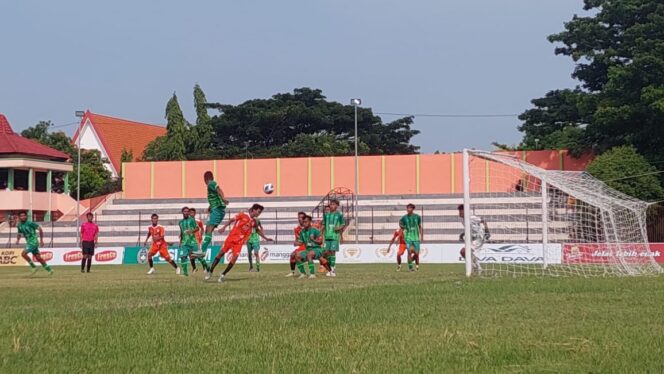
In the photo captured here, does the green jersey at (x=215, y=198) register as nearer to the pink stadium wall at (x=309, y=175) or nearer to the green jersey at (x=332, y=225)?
the green jersey at (x=332, y=225)

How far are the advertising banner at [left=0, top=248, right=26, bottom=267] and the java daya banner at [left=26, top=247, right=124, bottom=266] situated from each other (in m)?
1.22

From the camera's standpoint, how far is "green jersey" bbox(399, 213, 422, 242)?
24.6 meters

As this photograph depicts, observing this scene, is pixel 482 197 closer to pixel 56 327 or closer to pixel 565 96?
pixel 565 96

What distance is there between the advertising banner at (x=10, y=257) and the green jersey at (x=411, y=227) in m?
24.1

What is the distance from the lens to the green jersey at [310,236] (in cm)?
2059

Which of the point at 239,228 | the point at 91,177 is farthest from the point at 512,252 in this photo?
the point at 91,177

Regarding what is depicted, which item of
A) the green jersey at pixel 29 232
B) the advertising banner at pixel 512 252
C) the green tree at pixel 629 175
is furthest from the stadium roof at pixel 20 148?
the green tree at pixel 629 175

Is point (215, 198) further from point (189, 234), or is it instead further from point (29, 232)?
point (29, 232)

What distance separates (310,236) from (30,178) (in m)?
42.6

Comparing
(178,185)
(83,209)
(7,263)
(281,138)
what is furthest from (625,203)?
(281,138)

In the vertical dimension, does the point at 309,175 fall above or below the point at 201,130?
below

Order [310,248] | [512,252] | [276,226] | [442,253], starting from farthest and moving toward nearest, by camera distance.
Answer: [276,226], [442,253], [512,252], [310,248]

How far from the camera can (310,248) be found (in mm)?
20562

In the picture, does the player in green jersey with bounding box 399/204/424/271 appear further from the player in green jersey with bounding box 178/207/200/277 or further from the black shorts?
the black shorts
